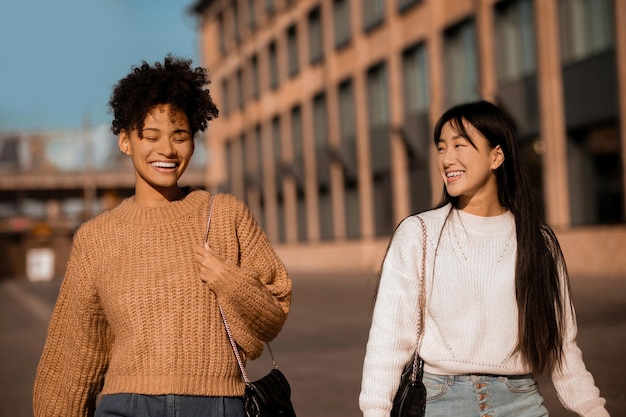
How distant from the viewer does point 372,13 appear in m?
38.3

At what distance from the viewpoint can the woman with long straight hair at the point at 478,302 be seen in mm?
3480

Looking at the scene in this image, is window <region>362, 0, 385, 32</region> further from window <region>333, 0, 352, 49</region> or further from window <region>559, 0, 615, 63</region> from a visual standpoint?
window <region>559, 0, 615, 63</region>

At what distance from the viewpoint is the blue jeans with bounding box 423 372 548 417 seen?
3441mm

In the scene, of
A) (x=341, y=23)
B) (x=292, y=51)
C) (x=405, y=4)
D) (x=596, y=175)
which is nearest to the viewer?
(x=596, y=175)

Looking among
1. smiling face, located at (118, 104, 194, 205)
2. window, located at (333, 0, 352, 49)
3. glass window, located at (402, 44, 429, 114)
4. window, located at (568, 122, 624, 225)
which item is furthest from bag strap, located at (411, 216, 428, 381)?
window, located at (333, 0, 352, 49)

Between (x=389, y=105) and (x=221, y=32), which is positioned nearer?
(x=389, y=105)

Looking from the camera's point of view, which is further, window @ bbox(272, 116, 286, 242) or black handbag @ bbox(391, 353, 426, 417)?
window @ bbox(272, 116, 286, 242)

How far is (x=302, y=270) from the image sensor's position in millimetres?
46875

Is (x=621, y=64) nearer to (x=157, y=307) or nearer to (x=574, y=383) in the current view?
(x=574, y=383)

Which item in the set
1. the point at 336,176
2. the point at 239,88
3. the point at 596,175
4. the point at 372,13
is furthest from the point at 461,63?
the point at 239,88

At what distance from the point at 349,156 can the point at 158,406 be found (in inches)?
1488

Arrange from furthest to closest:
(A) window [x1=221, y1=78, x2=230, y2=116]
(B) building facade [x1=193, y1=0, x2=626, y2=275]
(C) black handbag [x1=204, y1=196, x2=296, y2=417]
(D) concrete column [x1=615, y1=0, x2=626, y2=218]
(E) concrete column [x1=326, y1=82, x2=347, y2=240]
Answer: (A) window [x1=221, y1=78, x2=230, y2=116] → (E) concrete column [x1=326, y1=82, x2=347, y2=240] → (B) building facade [x1=193, y1=0, x2=626, y2=275] → (D) concrete column [x1=615, y1=0, x2=626, y2=218] → (C) black handbag [x1=204, y1=196, x2=296, y2=417]

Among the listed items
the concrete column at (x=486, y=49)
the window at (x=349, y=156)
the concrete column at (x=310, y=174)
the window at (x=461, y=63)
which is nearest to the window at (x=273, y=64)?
the concrete column at (x=310, y=174)

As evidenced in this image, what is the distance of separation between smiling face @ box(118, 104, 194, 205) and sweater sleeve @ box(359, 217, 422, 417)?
80 cm
